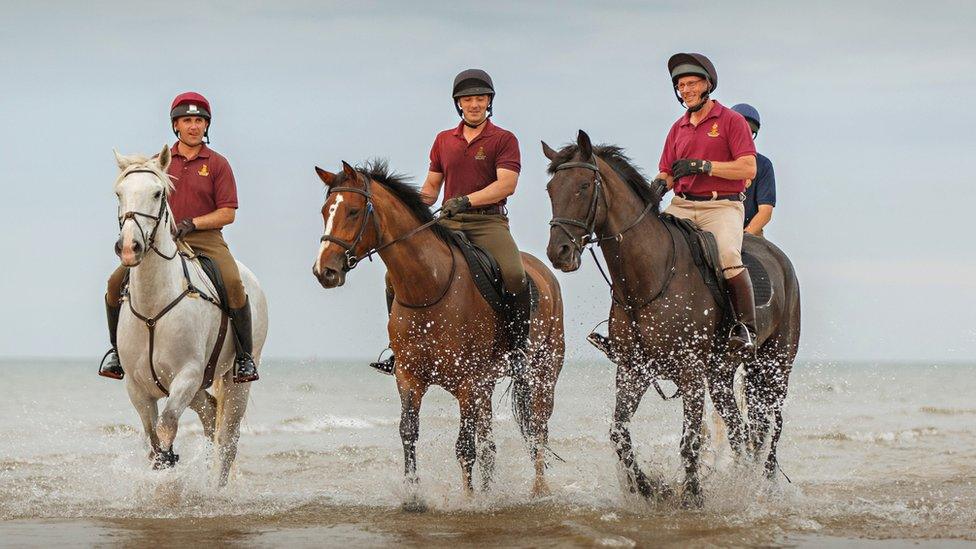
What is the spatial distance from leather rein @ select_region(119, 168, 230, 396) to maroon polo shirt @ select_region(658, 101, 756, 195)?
3.72 meters

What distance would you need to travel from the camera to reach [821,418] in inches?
906

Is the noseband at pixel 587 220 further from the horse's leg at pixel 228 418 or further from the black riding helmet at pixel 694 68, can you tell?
the horse's leg at pixel 228 418

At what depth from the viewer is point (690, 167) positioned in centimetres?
795

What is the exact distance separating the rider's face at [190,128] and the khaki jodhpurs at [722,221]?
12.4 feet

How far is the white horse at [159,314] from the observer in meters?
7.96

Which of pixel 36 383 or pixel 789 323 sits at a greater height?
pixel 789 323

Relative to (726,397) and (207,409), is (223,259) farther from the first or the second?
(726,397)

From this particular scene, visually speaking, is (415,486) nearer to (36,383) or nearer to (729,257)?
(729,257)

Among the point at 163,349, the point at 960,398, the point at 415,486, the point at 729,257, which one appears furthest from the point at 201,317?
the point at 960,398

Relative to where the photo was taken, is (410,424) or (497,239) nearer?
(410,424)

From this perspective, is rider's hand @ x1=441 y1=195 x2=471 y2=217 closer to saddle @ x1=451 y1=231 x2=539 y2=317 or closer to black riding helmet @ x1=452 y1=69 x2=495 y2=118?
saddle @ x1=451 y1=231 x2=539 y2=317

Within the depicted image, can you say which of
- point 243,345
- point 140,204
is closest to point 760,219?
point 243,345

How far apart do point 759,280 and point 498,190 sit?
206 centimetres

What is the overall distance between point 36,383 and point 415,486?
33.0 metres
